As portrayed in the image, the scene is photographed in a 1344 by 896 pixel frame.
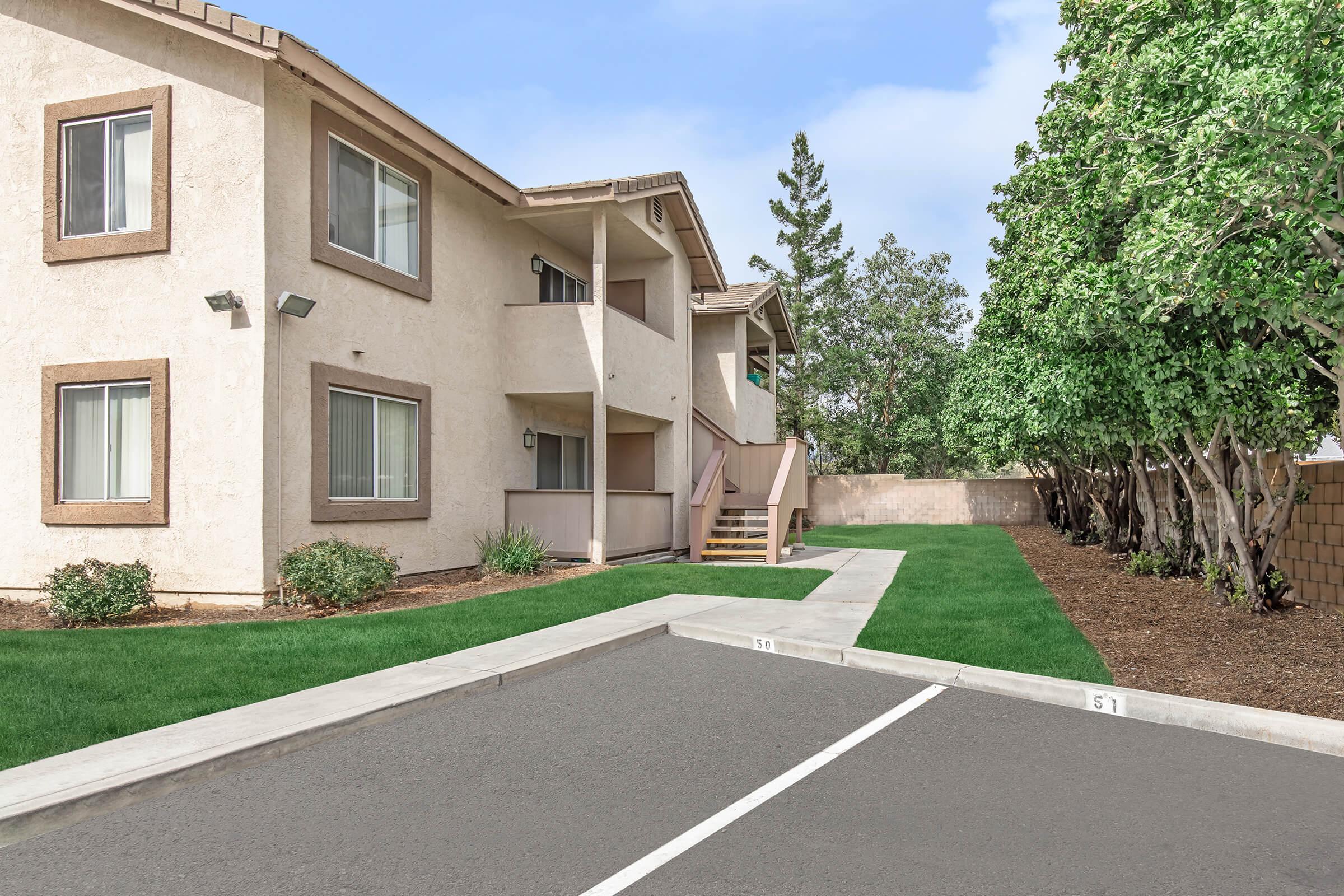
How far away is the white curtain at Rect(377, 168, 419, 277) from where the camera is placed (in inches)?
521

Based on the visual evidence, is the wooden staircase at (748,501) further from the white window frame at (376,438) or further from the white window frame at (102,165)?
the white window frame at (102,165)

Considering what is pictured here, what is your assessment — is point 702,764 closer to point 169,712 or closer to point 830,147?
point 169,712

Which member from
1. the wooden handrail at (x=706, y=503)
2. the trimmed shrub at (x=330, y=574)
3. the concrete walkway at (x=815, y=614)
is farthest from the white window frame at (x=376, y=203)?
the wooden handrail at (x=706, y=503)

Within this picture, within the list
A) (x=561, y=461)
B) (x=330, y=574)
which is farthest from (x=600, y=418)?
(x=330, y=574)

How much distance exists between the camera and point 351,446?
12.4 m

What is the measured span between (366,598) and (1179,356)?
986 centimetres

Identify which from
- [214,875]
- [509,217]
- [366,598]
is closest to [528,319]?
[509,217]

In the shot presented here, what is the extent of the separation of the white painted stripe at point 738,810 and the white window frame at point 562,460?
9990 mm

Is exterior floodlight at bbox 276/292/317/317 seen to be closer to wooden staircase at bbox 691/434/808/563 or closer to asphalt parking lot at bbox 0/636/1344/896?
asphalt parking lot at bbox 0/636/1344/896

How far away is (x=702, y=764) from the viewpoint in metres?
5.52

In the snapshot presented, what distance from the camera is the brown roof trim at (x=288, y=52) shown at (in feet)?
34.5

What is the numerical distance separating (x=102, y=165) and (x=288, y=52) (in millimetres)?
3393

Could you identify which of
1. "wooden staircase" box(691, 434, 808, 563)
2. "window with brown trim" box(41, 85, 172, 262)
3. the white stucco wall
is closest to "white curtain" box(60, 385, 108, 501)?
the white stucco wall

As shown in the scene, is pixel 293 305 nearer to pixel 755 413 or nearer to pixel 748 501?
pixel 748 501
